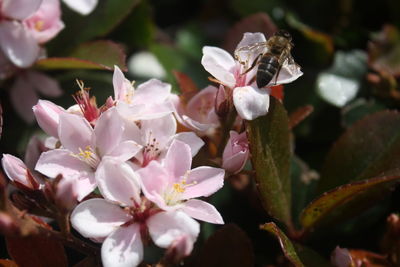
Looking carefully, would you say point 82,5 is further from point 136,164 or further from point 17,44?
point 136,164

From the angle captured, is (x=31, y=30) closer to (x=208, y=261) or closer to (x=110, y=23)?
(x=110, y=23)

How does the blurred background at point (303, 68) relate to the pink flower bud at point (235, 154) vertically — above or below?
below

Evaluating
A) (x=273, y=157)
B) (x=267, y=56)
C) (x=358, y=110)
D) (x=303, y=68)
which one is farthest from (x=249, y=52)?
(x=303, y=68)

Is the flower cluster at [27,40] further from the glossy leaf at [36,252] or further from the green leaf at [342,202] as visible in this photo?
the green leaf at [342,202]

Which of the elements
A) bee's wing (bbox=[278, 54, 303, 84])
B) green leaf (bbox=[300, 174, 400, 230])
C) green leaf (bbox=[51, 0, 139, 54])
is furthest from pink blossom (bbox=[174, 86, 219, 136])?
green leaf (bbox=[51, 0, 139, 54])

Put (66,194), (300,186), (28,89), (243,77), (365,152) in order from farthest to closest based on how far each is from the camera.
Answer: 1. (28,89)
2. (300,186)
3. (365,152)
4. (243,77)
5. (66,194)

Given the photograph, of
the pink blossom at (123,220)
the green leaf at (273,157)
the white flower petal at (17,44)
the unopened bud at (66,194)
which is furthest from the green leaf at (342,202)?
the white flower petal at (17,44)

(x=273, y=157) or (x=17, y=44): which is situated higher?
(x=17, y=44)
